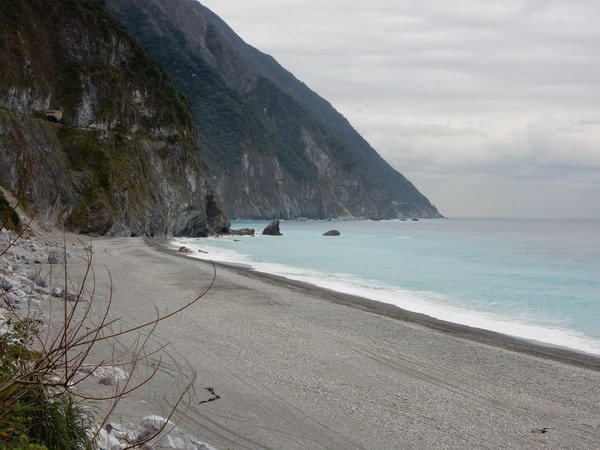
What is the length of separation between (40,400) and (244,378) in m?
4.75

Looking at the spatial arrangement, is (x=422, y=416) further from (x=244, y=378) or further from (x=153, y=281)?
(x=153, y=281)

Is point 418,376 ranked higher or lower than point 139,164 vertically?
lower

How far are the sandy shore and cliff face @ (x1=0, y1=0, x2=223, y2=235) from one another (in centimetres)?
2839

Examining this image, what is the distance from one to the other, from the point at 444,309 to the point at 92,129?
43160 millimetres

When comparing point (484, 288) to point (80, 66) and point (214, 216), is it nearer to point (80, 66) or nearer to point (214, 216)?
point (80, 66)

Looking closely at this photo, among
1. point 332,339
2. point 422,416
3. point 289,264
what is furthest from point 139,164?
point 422,416

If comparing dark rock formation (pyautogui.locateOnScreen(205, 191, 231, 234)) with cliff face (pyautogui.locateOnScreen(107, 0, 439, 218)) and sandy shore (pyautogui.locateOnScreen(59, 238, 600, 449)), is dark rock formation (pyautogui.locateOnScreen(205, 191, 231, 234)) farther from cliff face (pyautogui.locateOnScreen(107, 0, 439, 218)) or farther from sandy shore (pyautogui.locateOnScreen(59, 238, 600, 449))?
cliff face (pyautogui.locateOnScreen(107, 0, 439, 218))

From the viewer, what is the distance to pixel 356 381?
30.2 feet

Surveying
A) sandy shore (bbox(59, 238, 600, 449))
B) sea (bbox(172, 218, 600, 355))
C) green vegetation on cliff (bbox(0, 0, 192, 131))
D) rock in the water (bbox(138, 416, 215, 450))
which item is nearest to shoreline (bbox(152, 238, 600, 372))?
sandy shore (bbox(59, 238, 600, 449))

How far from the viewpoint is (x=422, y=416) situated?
25.5 feet

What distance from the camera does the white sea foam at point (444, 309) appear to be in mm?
16078

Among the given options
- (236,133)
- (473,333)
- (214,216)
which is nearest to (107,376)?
(473,333)

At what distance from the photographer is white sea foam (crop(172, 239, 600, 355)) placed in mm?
16078

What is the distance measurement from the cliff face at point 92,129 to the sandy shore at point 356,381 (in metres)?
28.4
